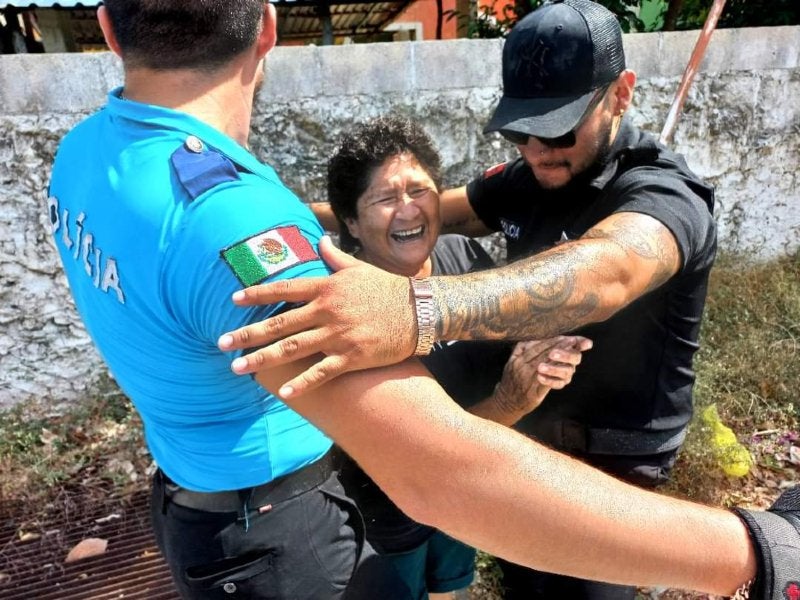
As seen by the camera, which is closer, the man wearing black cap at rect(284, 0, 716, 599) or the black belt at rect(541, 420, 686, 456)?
the man wearing black cap at rect(284, 0, 716, 599)

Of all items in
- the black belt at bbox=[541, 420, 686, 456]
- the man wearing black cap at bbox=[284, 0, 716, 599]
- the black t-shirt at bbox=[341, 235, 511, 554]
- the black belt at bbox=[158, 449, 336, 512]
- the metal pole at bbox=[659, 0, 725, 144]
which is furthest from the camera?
the metal pole at bbox=[659, 0, 725, 144]

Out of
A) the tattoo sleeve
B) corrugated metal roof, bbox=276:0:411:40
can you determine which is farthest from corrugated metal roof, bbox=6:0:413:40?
the tattoo sleeve

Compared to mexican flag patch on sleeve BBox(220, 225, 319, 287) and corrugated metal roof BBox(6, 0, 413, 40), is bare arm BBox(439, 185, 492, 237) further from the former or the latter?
corrugated metal roof BBox(6, 0, 413, 40)

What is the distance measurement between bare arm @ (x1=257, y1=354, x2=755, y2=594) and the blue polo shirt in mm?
175

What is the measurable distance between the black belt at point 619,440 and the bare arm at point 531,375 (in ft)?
0.74

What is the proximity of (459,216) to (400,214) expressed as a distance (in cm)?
37

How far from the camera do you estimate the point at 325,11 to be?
4707 millimetres

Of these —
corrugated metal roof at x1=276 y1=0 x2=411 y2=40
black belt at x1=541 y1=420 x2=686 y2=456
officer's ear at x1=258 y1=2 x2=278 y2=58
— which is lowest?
black belt at x1=541 y1=420 x2=686 y2=456

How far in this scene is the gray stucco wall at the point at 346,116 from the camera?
2.94 metres

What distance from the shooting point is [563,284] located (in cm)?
124

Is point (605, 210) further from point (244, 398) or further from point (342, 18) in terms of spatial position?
point (342, 18)

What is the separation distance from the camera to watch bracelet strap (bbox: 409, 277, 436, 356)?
98 cm

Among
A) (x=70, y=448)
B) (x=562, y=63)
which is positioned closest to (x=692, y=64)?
(x=562, y=63)

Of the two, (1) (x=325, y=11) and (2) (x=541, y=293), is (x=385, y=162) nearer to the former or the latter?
(2) (x=541, y=293)
